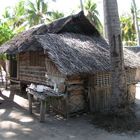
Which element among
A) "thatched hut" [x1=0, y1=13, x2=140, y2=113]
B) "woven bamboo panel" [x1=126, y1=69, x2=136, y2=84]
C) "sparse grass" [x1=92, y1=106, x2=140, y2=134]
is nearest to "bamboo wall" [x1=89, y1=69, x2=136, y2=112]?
"thatched hut" [x1=0, y1=13, x2=140, y2=113]

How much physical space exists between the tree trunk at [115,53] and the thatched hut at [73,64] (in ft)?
3.38

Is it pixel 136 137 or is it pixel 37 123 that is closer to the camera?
pixel 136 137

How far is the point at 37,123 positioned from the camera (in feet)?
36.2

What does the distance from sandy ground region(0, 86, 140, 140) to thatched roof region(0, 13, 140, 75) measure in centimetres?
206

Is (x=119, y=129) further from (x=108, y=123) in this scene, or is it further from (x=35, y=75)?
(x=35, y=75)

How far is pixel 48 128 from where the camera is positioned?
10.4m

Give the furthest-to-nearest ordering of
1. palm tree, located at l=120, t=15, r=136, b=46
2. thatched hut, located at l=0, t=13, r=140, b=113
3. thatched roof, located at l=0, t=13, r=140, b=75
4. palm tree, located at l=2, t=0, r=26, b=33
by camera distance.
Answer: palm tree, located at l=120, t=15, r=136, b=46
palm tree, located at l=2, t=0, r=26, b=33
thatched hut, located at l=0, t=13, r=140, b=113
thatched roof, located at l=0, t=13, r=140, b=75

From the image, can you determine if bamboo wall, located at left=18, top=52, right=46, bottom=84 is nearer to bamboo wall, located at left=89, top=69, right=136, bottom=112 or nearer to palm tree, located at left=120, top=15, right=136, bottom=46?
bamboo wall, located at left=89, top=69, right=136, bottom=112

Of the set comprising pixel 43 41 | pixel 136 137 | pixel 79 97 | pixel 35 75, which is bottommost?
pixel 136 137

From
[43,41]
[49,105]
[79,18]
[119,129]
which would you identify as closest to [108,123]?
[119,129]

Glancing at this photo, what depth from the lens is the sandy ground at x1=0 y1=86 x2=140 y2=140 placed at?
947cm

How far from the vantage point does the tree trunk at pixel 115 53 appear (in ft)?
35.8

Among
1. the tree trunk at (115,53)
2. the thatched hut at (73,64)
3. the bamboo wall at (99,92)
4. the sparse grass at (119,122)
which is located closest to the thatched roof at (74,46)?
the thatched hut at (73,64)

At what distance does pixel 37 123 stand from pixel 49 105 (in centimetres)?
237
